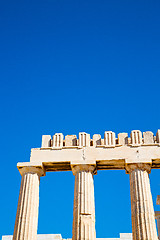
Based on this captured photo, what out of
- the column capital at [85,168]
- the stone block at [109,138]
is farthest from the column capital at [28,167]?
the stone block at [109,138]

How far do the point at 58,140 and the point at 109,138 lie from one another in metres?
3.78

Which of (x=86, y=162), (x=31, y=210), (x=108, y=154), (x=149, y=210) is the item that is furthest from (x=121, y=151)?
(x=31, y=210)

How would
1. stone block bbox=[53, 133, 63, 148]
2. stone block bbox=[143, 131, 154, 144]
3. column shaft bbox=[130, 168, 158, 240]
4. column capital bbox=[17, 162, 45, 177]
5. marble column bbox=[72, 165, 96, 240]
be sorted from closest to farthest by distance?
1. column shaft bbox=[130, 168, 158, 240]
2. marble column bbox=[72, 165, 96, 240]
3. column capital bbox=[17, 162, 45, 177]
4. stone block bbox=[143, 131, 154, 144]
5. stone block bbox=[53, 133, 63, 148]

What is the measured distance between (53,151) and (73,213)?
4886 millimetres

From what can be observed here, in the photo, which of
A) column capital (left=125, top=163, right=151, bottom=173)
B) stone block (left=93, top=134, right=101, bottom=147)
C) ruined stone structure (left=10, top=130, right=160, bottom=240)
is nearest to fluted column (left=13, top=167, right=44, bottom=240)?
ruined stone structure (left=10, top=130, right=160, bottom=240)

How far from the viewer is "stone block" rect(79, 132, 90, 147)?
2741 cm

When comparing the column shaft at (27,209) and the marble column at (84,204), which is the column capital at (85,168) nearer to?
the marble column at (84,204)

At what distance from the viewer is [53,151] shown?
27188 millimetres

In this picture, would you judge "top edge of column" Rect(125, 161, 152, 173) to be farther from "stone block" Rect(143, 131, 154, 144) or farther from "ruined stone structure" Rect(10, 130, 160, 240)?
"stone block" Rect(143, 131, 154, 144)

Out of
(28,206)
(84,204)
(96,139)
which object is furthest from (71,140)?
(28,206)

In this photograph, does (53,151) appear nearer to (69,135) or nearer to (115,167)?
(69,135)

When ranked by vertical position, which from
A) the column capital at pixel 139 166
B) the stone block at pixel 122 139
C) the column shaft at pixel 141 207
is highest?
the stone block at pixel 122 139

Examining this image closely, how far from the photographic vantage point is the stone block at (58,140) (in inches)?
1086

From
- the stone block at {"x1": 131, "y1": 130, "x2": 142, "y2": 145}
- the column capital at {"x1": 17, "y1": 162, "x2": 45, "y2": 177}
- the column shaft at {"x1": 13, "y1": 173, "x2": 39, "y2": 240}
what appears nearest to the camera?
the column shaft at {"x1": 13, "y1": 173, "x2": 39, "y2": 240}
